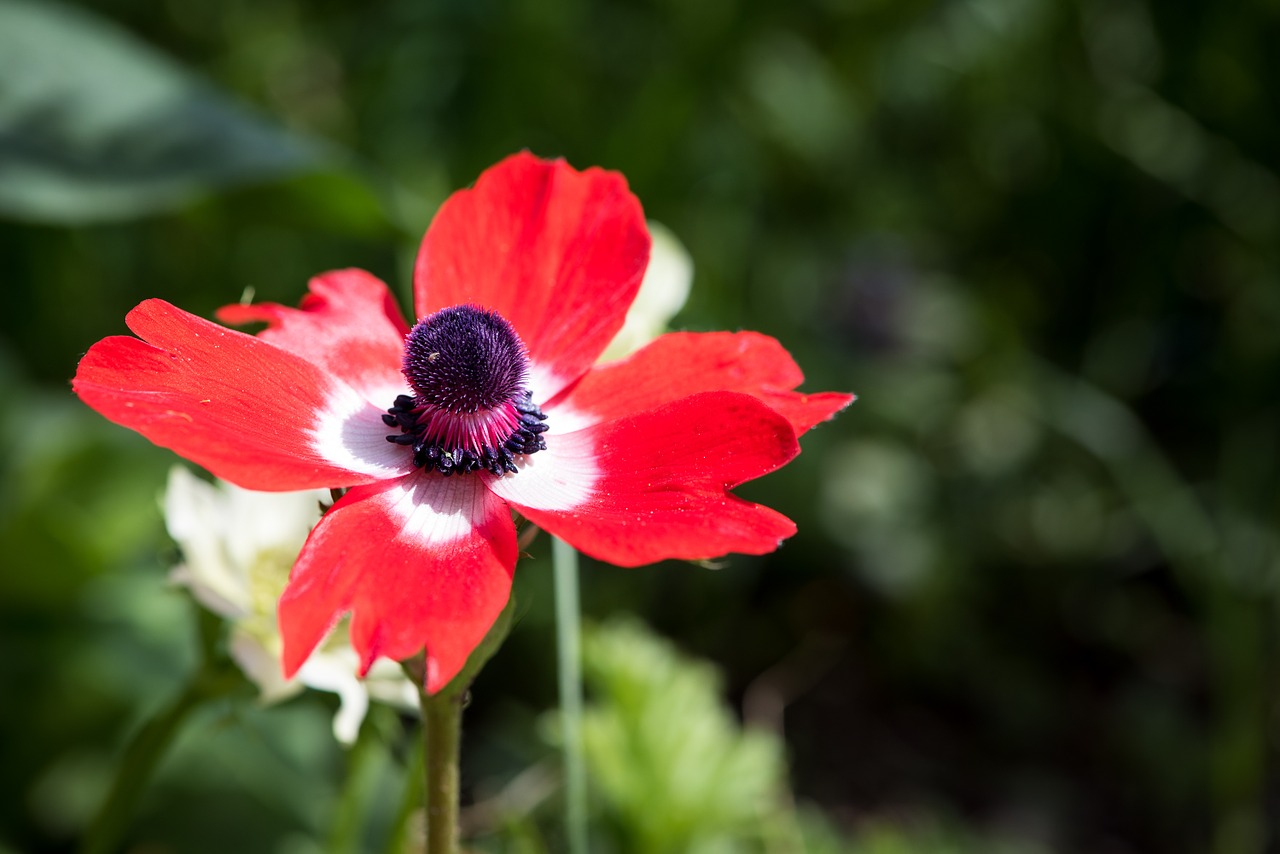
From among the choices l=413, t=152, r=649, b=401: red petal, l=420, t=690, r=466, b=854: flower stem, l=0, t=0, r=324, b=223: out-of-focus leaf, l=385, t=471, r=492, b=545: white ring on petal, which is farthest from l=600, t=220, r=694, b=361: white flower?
l=0, t=0, r=324, b=223: out-of-focus leaf

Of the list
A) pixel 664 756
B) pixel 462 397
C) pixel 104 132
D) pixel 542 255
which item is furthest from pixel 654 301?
pixel 104 132

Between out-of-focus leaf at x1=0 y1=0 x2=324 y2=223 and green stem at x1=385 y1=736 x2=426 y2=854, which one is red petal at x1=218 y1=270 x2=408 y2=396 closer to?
green stem at x1=385 y1=736 x2=426 y2=854

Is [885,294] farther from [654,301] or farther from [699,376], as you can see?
[699,376]

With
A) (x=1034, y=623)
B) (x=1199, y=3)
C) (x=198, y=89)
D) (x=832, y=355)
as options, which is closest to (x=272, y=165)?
(x=198, y=89)

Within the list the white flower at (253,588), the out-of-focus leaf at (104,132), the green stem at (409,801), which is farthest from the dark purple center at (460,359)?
the out-of-focus leaf at (104,132)

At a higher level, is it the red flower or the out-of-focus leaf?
the red flower

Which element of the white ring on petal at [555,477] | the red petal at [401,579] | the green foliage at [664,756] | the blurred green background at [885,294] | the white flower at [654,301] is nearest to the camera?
the red petal at [401,579]

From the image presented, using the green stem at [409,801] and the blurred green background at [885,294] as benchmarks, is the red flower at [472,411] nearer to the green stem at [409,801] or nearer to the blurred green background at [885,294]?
the green stem at [409,801]
